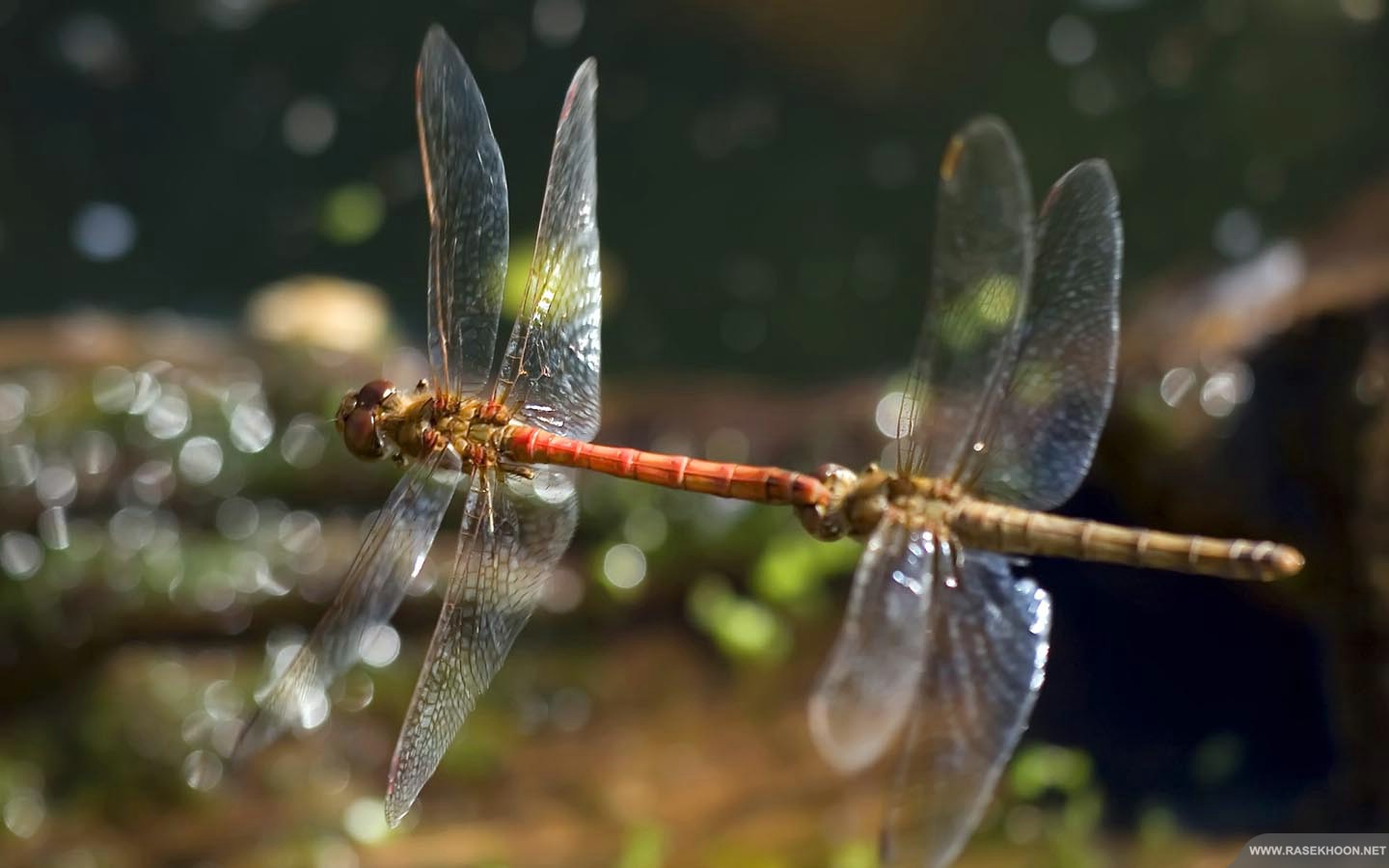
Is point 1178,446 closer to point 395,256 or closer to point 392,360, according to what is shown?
point 392,360

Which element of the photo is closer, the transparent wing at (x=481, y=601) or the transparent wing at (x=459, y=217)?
the transparent wing at (x=481, y=601)

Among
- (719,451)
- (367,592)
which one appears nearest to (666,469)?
(367,592)

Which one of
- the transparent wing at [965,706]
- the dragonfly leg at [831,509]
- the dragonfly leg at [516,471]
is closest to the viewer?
the transparent wing at [965,706]

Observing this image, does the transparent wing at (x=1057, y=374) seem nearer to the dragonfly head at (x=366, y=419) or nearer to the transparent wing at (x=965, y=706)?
the transparent wing at (x=965, y=706)

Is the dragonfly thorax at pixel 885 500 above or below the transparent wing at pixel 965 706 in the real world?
above

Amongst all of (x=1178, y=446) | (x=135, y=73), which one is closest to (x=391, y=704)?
(x=1178, y=446)

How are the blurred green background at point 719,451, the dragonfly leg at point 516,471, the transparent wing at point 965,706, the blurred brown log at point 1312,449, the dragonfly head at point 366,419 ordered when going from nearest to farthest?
the transparent wing at point 965,706
the dragonfly leg at point 516,471
the dragonfly head at point 366,419
the blurred brown log at point 1312,449
the blurred green background at point 719,451

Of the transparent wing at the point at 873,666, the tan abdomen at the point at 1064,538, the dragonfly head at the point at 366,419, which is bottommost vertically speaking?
the dragonfly head at the point at 366,419

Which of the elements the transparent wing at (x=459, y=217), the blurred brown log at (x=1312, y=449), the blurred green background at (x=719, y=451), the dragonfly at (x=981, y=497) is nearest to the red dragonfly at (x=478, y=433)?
the transparent wing at (x=459, y=217)
